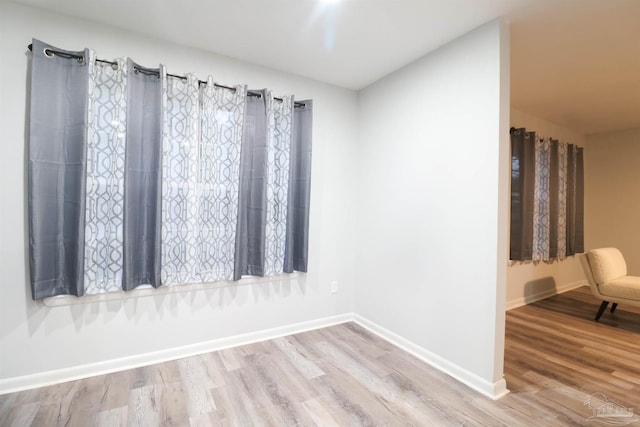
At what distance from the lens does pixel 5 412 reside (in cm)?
162

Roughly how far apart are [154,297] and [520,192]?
3993 millimetres

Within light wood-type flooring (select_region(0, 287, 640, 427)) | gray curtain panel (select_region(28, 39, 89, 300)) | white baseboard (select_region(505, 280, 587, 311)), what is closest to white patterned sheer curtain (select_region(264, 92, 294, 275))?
light wood-type flooring (select_region(0, 287, 640, 427))

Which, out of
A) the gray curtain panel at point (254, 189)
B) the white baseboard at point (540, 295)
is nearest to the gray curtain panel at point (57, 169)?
the gray curtain panel at point (254, 189)

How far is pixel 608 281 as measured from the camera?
10.5 feet

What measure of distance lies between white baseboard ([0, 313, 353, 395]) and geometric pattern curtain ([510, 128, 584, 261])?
2704 mm

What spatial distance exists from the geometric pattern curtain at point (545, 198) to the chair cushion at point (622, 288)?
28.2 inches

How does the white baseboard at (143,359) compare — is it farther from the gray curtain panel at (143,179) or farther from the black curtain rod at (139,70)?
the black curtain rod at (139,70)

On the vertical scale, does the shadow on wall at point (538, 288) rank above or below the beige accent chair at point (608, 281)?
below

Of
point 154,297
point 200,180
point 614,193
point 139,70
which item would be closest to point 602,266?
point 614,193

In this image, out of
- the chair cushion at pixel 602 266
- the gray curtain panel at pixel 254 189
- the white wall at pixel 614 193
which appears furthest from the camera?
the white wall at pixel 614 193

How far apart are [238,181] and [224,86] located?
2.55ft

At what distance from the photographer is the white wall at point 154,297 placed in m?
1.78

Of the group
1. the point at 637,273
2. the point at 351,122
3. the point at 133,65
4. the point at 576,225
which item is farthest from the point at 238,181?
the point at 637,273

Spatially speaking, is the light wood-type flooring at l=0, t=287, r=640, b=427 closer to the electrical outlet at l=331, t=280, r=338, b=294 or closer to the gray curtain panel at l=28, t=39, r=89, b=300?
the electrical outlet at l=331, t=280, r=338, b=294
